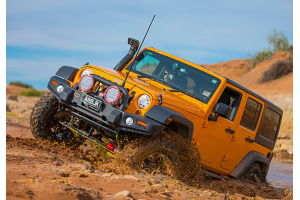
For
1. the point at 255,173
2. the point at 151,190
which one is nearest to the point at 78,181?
the point at 151,190

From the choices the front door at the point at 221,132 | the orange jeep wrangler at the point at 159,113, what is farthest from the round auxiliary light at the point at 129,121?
the front door at the point at 221,132

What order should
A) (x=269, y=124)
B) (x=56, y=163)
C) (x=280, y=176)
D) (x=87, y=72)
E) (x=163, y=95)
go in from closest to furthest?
1. (x=56, y=163)
2. (x=163, y=95)
3. (x=87, y=72)
4. (x=269, y=124)
5. (x=280, y=176)

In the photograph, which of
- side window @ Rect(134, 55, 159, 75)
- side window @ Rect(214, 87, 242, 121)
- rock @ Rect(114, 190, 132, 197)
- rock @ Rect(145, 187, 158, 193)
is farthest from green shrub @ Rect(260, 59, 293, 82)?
rock @ Rect(114, 190, 132, 197)

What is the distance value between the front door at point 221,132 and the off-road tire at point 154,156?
0.79 meters

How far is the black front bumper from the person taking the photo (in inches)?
161

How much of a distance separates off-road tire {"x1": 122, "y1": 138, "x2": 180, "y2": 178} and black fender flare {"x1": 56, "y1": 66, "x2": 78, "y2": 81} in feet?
5.22

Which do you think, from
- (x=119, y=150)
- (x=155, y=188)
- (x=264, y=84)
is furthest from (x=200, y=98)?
(x=264, y=84)

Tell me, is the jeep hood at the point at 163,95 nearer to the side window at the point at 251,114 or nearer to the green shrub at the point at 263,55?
the side window at the point at 251,114

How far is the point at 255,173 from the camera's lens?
21.2ft

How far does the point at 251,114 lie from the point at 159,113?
8.73 feet

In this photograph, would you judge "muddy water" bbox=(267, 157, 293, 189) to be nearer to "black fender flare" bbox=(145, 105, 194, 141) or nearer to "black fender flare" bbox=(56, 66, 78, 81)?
"black fender flare" bbox=(145, 105, 194, 141)

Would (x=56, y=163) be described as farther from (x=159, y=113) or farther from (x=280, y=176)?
(x=280, y=176)

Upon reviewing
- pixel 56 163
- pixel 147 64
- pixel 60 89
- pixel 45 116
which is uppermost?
pixel 147 64

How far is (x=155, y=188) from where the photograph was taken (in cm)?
362
